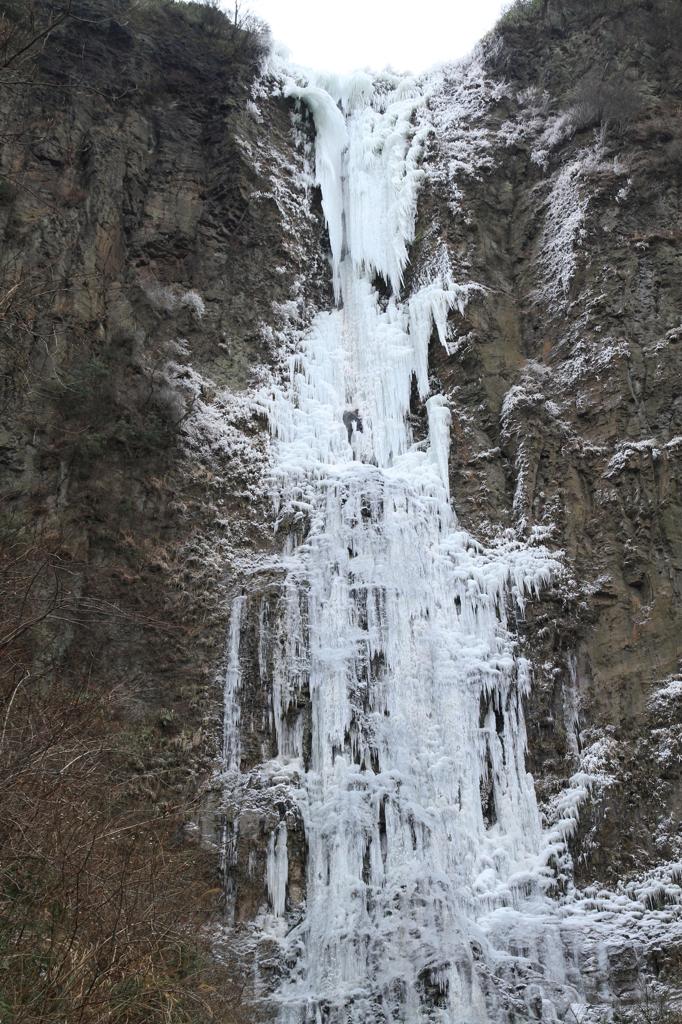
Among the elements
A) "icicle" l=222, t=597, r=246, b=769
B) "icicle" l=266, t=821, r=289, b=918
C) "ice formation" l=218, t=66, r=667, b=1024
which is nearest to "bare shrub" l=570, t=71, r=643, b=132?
"ice formation" l=218, t=66, r=667, b=1024

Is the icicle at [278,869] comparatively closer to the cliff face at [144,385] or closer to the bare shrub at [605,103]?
the cliff face at [144,385]

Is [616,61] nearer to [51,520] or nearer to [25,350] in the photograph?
[25,350]

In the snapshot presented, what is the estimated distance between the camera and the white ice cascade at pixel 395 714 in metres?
10.1

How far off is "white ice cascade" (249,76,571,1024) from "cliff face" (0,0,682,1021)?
355mm

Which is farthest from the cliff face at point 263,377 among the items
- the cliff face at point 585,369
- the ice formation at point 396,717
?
the ice formation at point 396,717

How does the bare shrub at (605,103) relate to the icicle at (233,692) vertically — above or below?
above

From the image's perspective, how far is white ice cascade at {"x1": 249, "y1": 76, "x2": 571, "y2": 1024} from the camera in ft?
33.1

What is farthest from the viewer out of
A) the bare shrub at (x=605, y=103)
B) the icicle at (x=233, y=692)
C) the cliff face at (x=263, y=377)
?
the bare shrub at (x=605, y=103)

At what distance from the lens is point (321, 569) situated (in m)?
13.0

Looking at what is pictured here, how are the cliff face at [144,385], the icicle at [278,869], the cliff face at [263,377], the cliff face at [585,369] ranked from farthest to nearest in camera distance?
the cliff face at [585,369] < the cliff face at [263,377] < the icicle at [278,869] < the cliff face at [144,385]

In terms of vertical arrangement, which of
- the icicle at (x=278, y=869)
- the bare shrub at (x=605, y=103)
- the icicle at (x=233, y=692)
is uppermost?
the bare shrub at (x=605, y=103)

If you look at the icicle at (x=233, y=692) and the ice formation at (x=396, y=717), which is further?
the icicle at (x=233, y=692)

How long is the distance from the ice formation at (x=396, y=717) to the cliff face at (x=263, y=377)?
11.8 inches

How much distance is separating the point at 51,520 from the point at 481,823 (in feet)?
22.0
